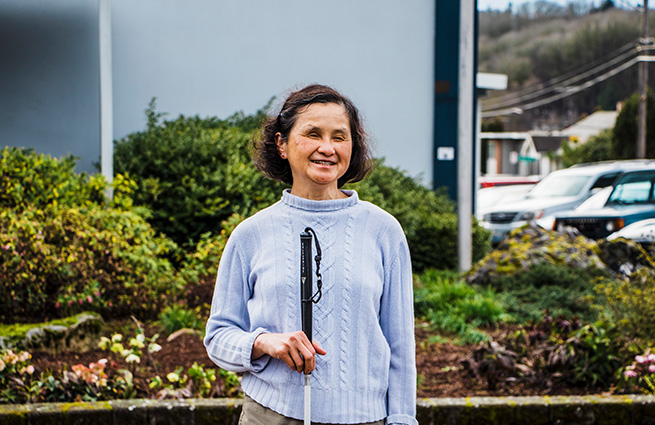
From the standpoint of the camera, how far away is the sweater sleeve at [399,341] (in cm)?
208

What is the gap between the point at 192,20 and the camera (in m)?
11.1

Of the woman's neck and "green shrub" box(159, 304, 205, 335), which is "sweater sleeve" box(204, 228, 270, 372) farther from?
"green shrub" box(159, 304, 205, 335)

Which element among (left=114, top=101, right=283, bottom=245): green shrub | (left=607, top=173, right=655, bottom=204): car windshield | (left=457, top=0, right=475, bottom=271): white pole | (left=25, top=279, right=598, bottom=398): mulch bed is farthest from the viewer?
(left=607, top=173, right=655, bottom=204): car windshield

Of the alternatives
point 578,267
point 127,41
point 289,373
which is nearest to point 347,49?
point 127,41

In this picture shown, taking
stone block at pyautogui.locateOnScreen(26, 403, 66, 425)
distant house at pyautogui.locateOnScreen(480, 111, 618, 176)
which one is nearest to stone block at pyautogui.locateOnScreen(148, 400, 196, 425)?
stone block at pyautogui.locateOnScreen(26, 403, 66, 425)

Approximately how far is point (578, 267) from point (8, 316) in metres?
5.19

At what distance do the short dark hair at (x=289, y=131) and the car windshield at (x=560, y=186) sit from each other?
1270 centimetres

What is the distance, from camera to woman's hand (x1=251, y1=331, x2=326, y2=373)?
1.88 metres

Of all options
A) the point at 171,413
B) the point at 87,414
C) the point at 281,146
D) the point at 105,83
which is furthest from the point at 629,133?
the point at 281,146

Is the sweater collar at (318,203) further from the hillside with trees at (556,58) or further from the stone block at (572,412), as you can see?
the hillside with trees at (556,58)

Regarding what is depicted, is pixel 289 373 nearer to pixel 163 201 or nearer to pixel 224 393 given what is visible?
pixel 224 393

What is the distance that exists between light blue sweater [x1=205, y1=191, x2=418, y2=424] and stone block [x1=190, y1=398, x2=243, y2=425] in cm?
185

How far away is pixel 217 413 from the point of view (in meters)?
3.89

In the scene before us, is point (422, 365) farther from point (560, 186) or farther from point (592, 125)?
point (592, 125)
